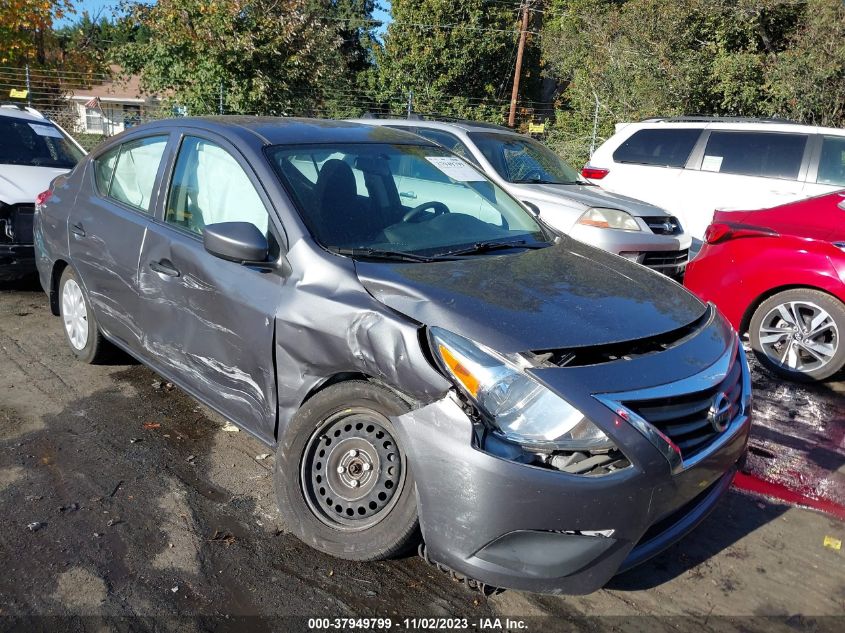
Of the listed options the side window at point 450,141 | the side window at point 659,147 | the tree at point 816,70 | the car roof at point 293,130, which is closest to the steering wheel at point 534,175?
the side window at point 450,141

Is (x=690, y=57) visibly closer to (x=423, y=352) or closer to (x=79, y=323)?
(x=79, y=323)

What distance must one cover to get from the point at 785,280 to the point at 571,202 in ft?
8.12

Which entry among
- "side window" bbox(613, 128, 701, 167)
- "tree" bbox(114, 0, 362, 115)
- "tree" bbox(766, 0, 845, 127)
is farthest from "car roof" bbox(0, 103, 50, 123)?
"tree" bbox(766, 0, 845, 127)

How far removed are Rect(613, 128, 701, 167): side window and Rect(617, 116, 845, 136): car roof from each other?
102 millimetres

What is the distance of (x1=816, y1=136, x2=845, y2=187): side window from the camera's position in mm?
8178

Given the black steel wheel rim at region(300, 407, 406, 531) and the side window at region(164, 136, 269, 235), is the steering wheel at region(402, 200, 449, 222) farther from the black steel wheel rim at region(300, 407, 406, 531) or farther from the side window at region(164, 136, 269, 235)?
the black steel wheel rim at region(300, 407, 406, 531)

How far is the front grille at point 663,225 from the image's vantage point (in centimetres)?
749

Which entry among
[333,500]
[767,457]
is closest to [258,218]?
[333,500]

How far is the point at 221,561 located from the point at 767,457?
3.07m

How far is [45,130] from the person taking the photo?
28.1ft

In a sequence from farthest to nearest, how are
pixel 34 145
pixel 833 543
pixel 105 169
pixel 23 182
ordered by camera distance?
pixel 34 145 < pixel 23 182 < pixel 105 169 < pixel 833 543

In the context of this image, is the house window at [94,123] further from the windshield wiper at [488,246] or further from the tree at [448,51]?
the windshield wiper at [488,246]

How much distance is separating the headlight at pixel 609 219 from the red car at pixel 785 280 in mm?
1408

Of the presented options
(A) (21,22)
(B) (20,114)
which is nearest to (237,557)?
(B) (20,114)
